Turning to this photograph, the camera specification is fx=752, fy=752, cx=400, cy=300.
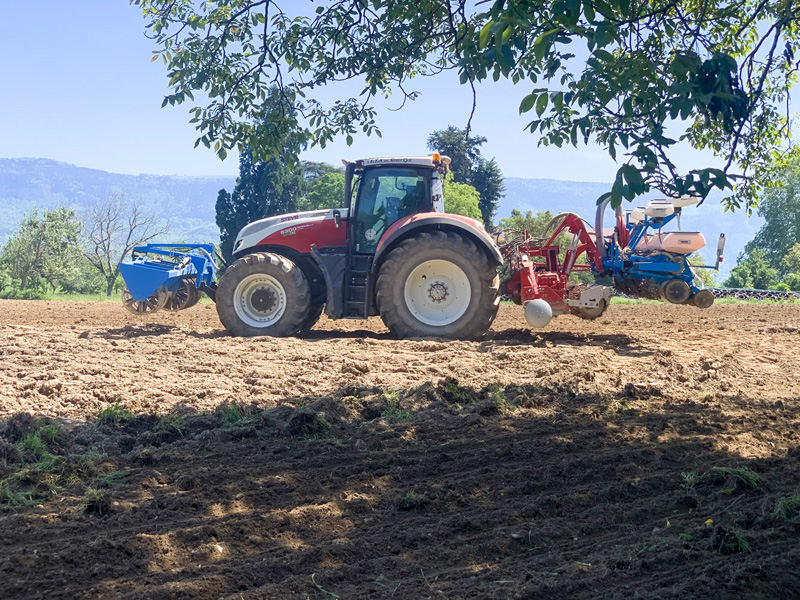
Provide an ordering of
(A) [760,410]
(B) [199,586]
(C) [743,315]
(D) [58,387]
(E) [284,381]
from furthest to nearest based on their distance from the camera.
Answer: (C) [743,315] → (E) [284,381] → (D) [58,387] → (A) [760,410] → (B) [199,586]

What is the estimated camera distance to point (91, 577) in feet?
10.4

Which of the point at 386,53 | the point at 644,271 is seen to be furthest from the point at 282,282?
the point at 644,271

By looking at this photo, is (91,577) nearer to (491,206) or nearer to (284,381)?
(284,381)

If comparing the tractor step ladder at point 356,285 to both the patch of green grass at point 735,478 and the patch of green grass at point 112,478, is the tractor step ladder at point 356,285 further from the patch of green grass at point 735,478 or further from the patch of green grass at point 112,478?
the patch of green grass at point 735,478

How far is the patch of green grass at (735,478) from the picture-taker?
403 cm

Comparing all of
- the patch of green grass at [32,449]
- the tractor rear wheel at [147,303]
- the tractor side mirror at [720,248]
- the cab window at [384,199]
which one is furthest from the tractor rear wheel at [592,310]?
the patch of green grass at [32,449]

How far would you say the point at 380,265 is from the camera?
9.68m

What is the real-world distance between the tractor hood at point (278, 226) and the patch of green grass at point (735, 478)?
675 cm

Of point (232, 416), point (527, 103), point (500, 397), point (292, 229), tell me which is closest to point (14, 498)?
point (232, 416)

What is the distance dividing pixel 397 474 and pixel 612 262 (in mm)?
6733

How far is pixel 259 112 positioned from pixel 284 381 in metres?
2.63

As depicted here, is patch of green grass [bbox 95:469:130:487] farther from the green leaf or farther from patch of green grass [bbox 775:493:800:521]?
patch of green grass [bbox 775:493:800:521]

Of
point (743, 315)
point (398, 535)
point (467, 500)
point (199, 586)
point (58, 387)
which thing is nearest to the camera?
point (199, 586)

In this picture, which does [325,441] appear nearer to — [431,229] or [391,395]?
[391,395]
